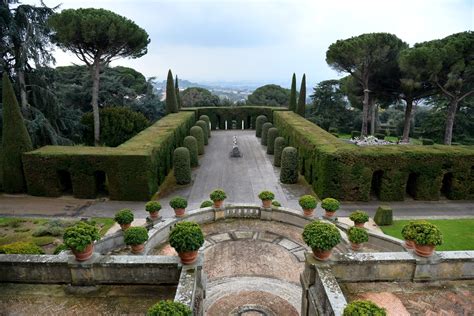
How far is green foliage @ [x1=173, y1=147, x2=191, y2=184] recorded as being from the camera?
22.7 m

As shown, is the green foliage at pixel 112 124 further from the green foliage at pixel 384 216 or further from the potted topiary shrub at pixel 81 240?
the potted topiary shrub at pixel 81 240

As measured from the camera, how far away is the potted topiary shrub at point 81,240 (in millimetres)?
6770

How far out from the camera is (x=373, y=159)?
1944 cm

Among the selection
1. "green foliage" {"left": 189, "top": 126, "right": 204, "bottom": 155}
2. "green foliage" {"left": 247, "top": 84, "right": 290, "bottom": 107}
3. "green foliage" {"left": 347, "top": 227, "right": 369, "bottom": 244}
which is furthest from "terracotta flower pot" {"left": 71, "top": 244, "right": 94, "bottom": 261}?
"green foliage" {"left": 247, "top": 84, "right": 290, "bottom": 107}

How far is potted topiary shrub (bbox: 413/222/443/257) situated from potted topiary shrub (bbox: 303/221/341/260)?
1903mm

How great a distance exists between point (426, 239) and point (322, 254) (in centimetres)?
239

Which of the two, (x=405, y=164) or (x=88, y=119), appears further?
(x=88, y=119)

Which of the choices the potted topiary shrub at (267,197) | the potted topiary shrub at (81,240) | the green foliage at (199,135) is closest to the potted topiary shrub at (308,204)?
the potted topiary shrub at (267,197)

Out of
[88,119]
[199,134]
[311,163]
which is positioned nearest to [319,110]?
[199,134]

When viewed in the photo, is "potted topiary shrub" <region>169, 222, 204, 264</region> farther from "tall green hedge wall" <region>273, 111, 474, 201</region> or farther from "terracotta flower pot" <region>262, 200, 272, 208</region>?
"tall green hedge wall" <region>273, 111, 474, 201</region>

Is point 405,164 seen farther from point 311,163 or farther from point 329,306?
point 329,306

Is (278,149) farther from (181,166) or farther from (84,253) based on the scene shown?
(84,253)

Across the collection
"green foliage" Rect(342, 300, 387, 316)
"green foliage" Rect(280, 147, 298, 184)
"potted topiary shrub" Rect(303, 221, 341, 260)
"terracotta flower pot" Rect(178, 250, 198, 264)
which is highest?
"potted topiary shrub" Rect(303, 221, 341, 260)

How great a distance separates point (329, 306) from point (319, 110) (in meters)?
46.6
